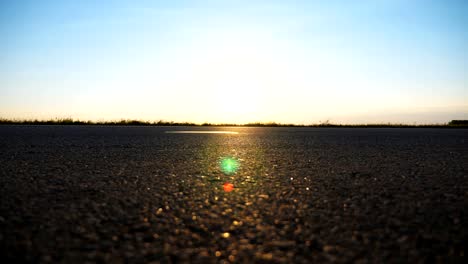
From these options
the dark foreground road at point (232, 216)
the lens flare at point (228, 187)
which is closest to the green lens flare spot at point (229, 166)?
the dark foreground road at point (232, 216)

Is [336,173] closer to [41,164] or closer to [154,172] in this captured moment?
[154,172]

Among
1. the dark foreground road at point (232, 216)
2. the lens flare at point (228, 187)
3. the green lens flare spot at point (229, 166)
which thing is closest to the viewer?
the dark foreground road at point (232, 216)

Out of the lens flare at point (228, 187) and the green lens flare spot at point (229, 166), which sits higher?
the green lens flare spot at point (229, 166)

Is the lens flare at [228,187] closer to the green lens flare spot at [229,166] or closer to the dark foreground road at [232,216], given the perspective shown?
the dark foreground road at [232,216]

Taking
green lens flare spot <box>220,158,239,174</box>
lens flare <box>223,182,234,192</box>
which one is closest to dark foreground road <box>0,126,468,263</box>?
lens flare <box>223,182,234,192</box>

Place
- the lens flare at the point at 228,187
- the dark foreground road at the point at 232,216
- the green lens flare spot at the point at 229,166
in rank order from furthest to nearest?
1. the green lens flare spot at the point at 229,166
2. the lens flare at the point at 228,187
3. the dark foreground road at the point at 232,216

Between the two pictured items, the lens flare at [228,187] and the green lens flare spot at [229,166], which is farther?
the green lens flare spot at [229,166]

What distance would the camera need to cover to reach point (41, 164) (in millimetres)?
4230

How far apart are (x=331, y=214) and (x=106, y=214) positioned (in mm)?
1216

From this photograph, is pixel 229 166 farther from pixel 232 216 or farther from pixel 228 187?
pixel 232 216

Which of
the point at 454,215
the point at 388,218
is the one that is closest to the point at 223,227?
the point at 388,218

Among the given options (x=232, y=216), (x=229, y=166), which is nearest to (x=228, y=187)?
(x=232, y=216)

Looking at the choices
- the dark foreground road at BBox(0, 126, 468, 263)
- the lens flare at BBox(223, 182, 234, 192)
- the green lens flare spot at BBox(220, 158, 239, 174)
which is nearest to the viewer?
the dark foreground road at BBox(0, 126, 468, 263)

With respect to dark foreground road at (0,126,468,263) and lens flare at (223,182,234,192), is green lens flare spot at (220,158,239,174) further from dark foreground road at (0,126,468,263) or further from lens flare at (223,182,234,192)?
lens flare at (223,182,234,192)
